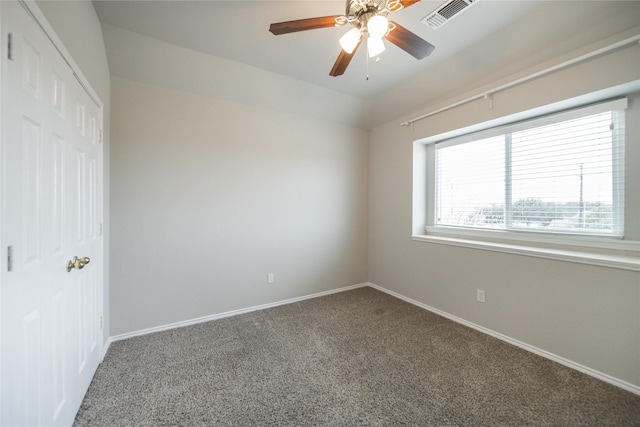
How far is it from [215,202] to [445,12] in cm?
268

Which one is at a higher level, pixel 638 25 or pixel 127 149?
pixel 638 25

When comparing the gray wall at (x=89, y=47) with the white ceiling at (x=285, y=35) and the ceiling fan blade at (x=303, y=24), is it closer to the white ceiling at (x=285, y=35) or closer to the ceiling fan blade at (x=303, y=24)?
the white ceiling at (x=285, y=35)

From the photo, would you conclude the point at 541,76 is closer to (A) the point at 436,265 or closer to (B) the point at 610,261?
(B) the point at 610,261

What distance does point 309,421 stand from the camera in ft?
4.69

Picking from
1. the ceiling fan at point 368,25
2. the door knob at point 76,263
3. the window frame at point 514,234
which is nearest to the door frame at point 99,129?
the door knob at point 76,263

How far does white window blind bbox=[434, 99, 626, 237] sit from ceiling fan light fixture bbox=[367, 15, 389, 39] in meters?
1.96

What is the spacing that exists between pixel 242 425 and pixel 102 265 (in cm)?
169

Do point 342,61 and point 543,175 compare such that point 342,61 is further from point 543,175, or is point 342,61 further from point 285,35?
point 543,175

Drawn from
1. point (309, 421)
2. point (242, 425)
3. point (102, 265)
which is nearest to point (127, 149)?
point (102, 265)

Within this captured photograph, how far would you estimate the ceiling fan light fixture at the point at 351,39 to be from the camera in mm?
1491

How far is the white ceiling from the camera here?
5.92ft

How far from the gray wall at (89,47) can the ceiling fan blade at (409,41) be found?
1.78 metres

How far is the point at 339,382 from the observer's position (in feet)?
5.74

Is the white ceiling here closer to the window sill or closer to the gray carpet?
the window sill
